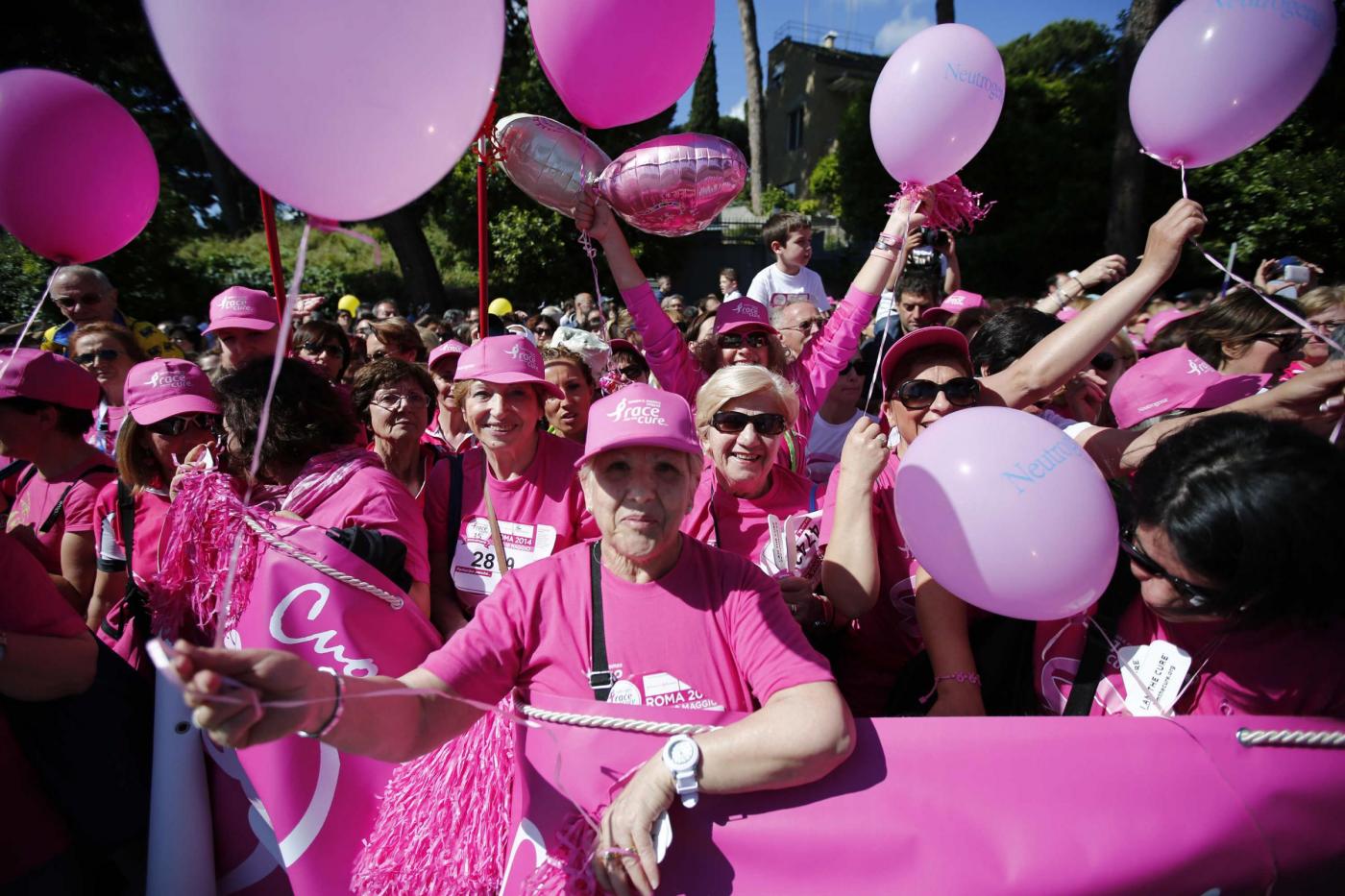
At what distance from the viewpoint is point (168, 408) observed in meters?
2.44

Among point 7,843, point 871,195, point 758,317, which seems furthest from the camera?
point 871,195

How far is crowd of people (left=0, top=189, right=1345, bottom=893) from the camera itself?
143cm

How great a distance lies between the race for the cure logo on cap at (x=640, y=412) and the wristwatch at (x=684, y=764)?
711 mm

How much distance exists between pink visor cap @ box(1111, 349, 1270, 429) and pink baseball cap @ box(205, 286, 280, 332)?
398 centimetres

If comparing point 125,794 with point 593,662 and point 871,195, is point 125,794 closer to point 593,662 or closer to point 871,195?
point 593,662

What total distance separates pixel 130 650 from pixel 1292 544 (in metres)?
3.20

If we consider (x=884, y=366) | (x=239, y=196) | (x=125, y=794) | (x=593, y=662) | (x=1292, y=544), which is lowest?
(x=125, y=794)

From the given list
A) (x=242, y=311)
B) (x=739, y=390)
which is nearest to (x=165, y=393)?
(x=242, y=311)

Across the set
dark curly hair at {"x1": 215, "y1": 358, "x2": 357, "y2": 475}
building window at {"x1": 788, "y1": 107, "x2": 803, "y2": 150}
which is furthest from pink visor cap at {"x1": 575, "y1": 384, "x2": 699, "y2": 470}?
building window at {"x1": 788, "y1": 107, "x2": 803, "y2": 150}

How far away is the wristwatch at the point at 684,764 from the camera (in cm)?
139

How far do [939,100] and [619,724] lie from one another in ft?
8.36

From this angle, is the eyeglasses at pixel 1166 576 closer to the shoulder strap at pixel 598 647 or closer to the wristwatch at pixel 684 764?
the wristwatch at pixel 684 764

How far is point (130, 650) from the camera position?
2301 millimetres


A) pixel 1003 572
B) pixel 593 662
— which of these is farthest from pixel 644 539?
pixel 1003 572
